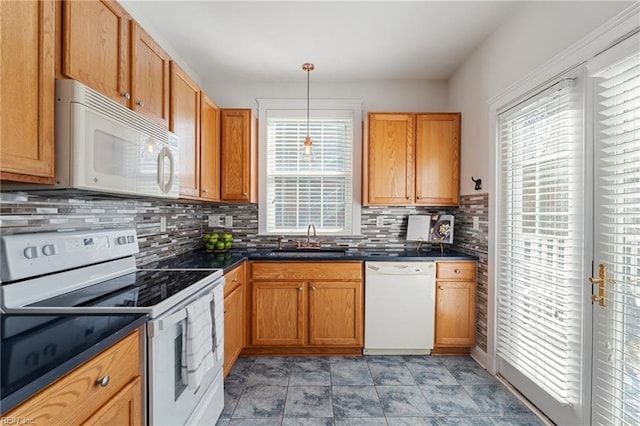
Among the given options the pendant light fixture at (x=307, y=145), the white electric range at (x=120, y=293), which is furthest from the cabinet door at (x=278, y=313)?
the pendant light fixture at (x=307, y=145)

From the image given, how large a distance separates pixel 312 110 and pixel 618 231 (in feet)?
8.54

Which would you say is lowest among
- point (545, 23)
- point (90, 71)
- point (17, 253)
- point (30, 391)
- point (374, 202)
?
point (30, 391)

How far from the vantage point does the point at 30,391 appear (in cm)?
65

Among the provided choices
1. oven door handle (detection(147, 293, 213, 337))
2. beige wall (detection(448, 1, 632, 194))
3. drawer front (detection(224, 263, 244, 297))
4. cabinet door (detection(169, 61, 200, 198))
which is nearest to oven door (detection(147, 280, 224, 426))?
oven door handle (detection(147, 293, 213, 337))

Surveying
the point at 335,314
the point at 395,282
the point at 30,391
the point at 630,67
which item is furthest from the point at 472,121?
the point at 30,391

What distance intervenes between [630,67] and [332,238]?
8.01 feet

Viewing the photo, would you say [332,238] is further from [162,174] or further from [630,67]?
[630,67]

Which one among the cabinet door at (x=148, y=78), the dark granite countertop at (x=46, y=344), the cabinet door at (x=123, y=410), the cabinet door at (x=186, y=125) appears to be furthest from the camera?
the cabinet door at (x=186, y=125)

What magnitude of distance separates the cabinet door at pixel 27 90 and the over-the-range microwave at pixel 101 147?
40 mm

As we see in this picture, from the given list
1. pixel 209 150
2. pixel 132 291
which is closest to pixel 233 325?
pixel 132 291

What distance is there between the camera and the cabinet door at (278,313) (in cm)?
267

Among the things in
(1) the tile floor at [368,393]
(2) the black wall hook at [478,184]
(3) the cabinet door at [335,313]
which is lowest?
(1) the tile floor at [368,393]

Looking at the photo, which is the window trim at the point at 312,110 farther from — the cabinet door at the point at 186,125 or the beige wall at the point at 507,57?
the beige wall at the point at 507,57

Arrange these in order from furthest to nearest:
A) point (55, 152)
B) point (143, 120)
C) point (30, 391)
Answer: point (143, 120)
point (55, 152)
point (30, 391)
